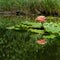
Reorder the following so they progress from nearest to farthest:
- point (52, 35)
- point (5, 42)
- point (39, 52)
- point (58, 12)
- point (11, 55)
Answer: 1. point (11, 55)
2. point (39, 52)
3. point (5, 42)
4. point (52, 35)
5. point (58, 12)

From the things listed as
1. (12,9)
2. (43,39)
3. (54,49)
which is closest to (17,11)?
(12,9)

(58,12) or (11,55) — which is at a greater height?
(11,55)

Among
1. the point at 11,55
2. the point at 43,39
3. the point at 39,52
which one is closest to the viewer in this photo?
the point at 11,55

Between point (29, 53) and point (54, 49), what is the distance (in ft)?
2.78

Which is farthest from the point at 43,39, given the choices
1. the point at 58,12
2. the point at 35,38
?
the point at 58,12

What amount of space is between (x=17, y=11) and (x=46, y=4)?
1769mm

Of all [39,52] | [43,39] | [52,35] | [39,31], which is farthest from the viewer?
[39,31]

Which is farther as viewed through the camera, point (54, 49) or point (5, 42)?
point (5, 42)

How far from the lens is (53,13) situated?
16250mm

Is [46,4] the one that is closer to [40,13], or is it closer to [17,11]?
[40,13]

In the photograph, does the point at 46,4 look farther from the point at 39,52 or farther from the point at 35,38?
the point at 39,52

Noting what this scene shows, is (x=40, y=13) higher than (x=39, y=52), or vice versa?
(x=39, y=52)

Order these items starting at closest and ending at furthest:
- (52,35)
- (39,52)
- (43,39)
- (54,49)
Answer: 1. (39,52)
2. (54,49)
3. (43,39)
4. (52,35)

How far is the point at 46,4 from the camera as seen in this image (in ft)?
53.5
